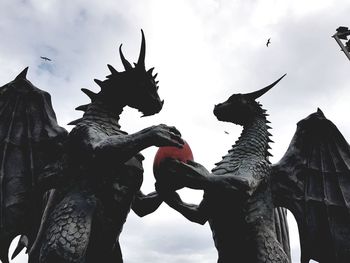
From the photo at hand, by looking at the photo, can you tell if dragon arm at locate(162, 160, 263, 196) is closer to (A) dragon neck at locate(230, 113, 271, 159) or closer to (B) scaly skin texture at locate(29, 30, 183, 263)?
(B) scaly skin texture at locate(29, 30, 183, 263)

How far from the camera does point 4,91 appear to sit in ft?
16.0

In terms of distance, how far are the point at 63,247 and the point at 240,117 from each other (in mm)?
2924

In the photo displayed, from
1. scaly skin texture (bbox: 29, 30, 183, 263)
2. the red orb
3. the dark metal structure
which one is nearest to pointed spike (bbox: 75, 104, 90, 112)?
scaly skin texture (bbox: 29, 30, 183, 263)

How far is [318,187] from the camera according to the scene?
16.8 ft

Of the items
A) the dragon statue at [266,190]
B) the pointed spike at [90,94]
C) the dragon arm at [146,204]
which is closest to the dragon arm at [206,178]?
the dragon statue at [266,190]

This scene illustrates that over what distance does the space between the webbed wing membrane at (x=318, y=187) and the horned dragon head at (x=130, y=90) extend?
71.4 inches

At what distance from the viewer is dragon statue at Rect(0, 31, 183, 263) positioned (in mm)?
3920

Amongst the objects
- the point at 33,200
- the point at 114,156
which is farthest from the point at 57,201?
the point at 114,156

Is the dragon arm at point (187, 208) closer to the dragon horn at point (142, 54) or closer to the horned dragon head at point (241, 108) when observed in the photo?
the horned dragon head at point (241, 108)

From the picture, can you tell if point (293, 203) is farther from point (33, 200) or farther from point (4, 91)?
point (4, 91)

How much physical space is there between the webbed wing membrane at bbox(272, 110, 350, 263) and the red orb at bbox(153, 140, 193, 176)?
1.35 m

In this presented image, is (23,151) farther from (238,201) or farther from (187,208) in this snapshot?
(238,201)

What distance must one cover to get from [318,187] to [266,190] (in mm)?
817

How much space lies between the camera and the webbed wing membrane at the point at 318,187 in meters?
4.79
